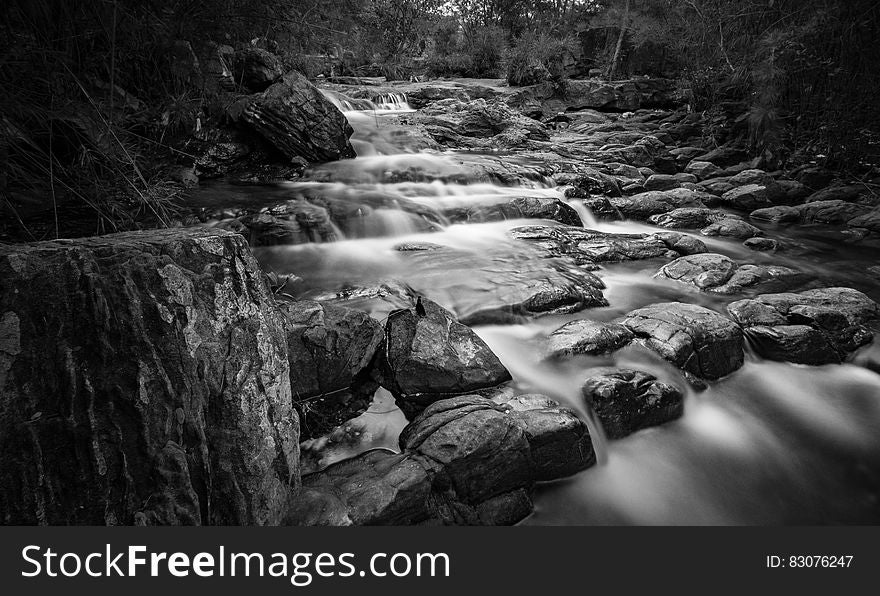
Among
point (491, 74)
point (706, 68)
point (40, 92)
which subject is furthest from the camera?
point (491, 74)

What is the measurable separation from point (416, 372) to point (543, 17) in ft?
94.5

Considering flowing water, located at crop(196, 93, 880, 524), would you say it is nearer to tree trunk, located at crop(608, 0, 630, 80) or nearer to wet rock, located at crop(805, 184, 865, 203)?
wet rock, located at crop(805, 184, 865, 203)

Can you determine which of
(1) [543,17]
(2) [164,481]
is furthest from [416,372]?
(1) [543,17]

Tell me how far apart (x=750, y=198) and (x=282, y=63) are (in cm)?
996

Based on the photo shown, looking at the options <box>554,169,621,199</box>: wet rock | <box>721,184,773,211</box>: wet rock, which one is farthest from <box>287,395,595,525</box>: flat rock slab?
<box>721,184,773,211</box>: wet rock

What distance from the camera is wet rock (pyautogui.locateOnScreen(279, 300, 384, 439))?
2.61 metres

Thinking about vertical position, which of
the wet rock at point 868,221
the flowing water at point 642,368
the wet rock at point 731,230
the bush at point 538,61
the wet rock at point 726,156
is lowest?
the flowing water at point 642,368

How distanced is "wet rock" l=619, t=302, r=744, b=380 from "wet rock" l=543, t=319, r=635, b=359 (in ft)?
0.50

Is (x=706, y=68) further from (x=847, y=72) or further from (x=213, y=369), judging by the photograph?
(x=213, y=369)

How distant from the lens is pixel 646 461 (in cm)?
269

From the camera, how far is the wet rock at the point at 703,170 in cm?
1027

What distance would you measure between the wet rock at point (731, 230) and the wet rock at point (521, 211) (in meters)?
2.03

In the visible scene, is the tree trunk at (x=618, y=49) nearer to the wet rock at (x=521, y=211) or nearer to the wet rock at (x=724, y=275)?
the wet rock at (x=521, y=211)

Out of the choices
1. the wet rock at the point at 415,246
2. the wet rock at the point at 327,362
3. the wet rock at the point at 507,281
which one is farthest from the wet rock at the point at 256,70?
the wet rock at the point at 327,362
